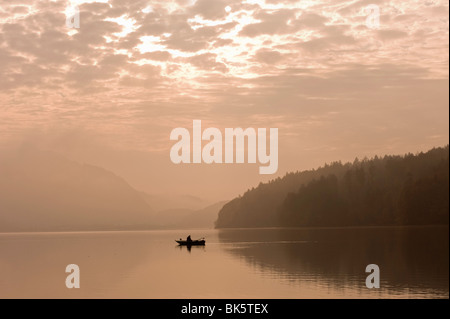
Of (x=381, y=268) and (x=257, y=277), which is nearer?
(x=257, y=277)

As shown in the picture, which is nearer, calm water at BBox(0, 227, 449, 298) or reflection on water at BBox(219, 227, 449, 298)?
calm water at BBox(0, 227, 449, 298)

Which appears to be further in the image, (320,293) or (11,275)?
(11,275)

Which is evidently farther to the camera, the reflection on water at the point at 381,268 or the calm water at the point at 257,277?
the reflection on water at the point at 381,268

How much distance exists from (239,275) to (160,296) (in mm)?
18907

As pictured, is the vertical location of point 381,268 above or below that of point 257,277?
above

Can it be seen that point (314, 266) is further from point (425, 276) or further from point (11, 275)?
point (11, 275)
